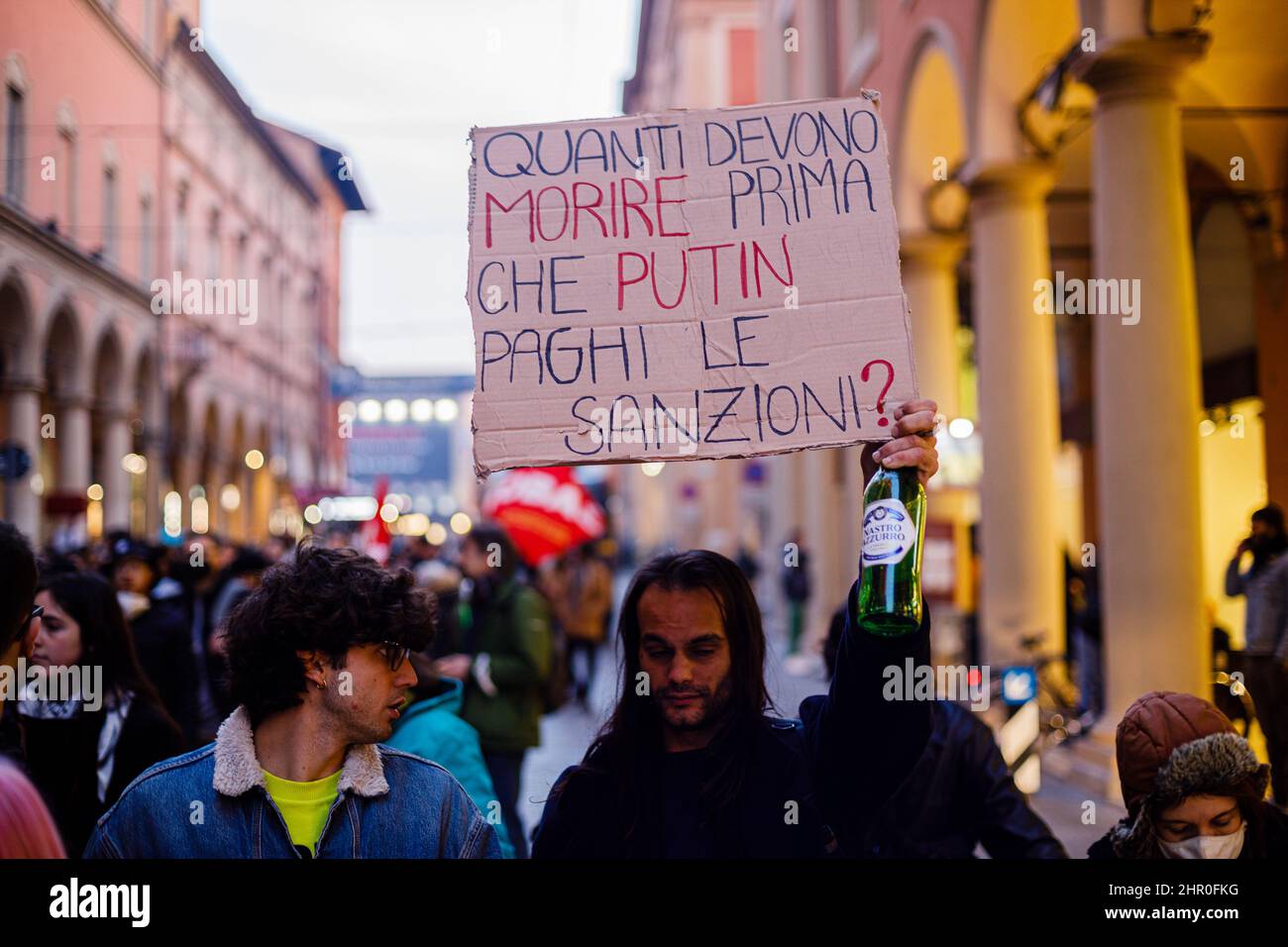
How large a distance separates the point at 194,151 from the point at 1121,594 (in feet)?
27.1

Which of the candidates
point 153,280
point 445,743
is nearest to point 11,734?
point 445,743

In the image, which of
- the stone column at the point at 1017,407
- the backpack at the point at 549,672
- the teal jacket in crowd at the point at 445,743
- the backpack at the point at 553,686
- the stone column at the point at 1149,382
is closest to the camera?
the teal jacket in crowd at the point at 445,743

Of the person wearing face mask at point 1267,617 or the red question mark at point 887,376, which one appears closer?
the red question mark at point 887,376

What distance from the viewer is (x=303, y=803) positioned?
8.13ft

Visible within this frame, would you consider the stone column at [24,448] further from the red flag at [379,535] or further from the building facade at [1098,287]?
the building facade at [1098,287]

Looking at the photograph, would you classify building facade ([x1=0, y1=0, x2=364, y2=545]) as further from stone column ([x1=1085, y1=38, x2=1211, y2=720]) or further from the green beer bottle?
stone column ([x1=1085, y1=38, x2=1211, y2=720])

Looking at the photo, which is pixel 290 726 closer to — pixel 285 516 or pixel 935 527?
pixel 935 527

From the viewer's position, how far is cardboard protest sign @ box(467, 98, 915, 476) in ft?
9.11

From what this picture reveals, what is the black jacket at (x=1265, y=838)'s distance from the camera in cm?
261

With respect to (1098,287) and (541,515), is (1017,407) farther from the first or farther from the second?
(541,515)

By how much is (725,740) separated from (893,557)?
0.58 meters

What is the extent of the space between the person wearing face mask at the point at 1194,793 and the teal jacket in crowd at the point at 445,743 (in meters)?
1.89

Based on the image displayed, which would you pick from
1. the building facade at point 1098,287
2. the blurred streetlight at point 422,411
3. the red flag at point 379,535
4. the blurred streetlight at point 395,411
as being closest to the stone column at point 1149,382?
the building facade at point 1098,287

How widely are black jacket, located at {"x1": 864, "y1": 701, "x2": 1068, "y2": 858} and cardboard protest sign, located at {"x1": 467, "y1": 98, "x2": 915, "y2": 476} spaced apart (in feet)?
5.42
